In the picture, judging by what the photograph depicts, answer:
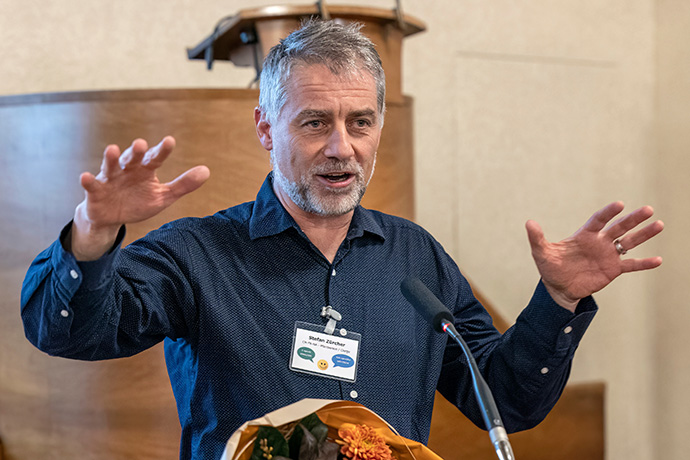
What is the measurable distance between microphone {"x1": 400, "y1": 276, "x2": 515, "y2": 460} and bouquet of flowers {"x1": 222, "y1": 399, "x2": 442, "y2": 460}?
0.12 metres

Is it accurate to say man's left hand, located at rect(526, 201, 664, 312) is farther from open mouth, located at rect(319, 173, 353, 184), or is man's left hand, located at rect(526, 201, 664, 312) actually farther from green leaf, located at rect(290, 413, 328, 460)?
green leaf, located at rect(290, 413, 328, 460)

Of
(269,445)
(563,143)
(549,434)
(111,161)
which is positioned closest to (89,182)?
(111,161)

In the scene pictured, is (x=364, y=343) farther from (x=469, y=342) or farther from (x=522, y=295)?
(x=522, y=295)

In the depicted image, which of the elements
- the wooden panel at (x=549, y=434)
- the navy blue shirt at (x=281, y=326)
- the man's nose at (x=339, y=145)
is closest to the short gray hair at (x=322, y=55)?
the man's nose at (x=339, y=145)

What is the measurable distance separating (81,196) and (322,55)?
1.43 metres

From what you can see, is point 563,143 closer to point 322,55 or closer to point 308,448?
point 322,55

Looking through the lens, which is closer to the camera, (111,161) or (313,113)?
(111,161)

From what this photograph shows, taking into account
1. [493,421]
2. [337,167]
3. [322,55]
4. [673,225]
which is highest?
[322,55]

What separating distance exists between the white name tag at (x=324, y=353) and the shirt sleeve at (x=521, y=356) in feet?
0.88

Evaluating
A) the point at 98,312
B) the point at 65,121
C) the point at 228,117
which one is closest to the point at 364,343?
the point at 98,312

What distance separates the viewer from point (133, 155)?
1.16 meters

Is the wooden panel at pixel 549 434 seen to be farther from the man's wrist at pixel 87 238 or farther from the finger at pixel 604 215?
the man's wrist at pixel 87 238

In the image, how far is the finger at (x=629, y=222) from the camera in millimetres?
1359

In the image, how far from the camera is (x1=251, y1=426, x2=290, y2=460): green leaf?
0.99m
